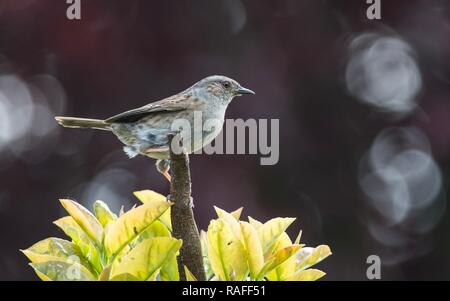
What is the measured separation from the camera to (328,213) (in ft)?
19.3

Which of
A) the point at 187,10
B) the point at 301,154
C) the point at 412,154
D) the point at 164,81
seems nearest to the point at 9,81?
the point at 164,81

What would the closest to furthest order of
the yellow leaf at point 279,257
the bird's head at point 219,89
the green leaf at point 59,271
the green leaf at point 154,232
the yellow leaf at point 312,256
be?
1. the green leaf at point 59,271
2. the yellow leaf at point 279,257
3. the yellow leaf at point 312,256
4. the green leaf at point 154,232
5. the bird's head at point 219,89

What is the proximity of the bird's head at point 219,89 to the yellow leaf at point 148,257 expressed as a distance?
105 inches

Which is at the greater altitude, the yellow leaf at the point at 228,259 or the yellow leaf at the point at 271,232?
the yellow leaf at the point at 271,232

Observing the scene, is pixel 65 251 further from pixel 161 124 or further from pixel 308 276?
pixel 161 124

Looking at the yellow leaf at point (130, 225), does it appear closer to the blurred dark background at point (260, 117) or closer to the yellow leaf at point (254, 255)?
the yellow leaf at point (254, 255)

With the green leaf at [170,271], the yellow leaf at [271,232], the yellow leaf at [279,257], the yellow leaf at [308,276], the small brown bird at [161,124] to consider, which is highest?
the small brown bird at [161,124]

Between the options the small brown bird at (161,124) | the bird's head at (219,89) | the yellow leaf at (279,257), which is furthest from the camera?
the bird's head at (219,89)

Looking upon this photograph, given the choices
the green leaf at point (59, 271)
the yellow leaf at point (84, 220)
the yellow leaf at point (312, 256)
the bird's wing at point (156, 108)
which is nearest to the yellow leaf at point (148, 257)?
the green leaf at point (59, 271)

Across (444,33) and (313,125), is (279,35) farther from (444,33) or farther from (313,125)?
(444,33)

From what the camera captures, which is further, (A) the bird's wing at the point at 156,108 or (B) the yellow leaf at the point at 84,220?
(A) the bird's wing at the point at 156,108

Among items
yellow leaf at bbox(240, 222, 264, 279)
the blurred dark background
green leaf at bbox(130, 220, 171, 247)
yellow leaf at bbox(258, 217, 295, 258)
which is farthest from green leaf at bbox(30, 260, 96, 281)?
the blurred dark background

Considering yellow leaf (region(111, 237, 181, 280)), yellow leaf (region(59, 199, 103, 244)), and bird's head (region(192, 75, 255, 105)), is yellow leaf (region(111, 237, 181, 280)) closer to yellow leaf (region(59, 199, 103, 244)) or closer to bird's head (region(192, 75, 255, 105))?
yellow leaf (region(59, 199, 103, 244))

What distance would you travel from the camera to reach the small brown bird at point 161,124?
4055 mm
